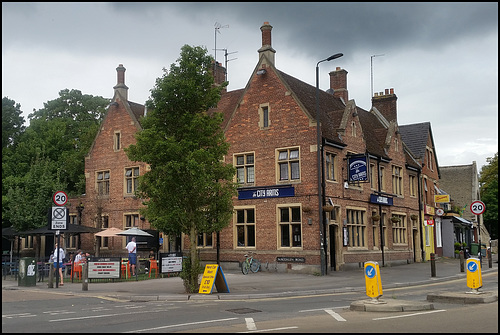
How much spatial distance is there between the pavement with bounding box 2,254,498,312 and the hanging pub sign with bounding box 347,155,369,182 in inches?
196

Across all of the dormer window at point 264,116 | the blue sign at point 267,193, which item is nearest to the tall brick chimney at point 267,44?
the dormer window at point 264,116

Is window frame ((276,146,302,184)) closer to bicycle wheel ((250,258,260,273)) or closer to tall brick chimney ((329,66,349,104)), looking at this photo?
bicycle wheel ((250,258,260,273))

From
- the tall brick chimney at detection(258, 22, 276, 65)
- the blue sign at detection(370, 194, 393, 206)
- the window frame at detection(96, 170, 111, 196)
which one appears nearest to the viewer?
the tall brick chimney at detection(258, 22, 276, 65)

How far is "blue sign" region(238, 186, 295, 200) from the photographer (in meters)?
28.6

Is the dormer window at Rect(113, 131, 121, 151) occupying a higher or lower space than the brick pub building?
higher

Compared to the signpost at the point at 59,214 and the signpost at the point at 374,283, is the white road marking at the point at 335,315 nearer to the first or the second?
the signpost at the point at 374,283

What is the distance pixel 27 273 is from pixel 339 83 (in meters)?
24.5

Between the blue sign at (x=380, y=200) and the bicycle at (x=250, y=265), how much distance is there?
853cm

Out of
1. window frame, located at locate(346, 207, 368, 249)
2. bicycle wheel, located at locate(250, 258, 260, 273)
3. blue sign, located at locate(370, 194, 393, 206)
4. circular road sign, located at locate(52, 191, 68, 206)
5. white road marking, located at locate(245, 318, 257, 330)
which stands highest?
blue sign, located at locate(370, 194, 393, 206)

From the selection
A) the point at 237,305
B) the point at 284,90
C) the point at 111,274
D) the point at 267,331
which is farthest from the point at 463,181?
the point at 267,331

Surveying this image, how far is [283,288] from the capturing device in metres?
20.3

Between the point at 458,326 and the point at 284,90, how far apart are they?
20.7 metres

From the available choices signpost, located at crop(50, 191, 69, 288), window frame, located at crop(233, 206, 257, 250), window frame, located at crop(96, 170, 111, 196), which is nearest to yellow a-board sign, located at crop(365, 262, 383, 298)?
signpost, located at crop(50, 191, 69, 288)

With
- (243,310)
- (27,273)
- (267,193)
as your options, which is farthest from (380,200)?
(243,310)
